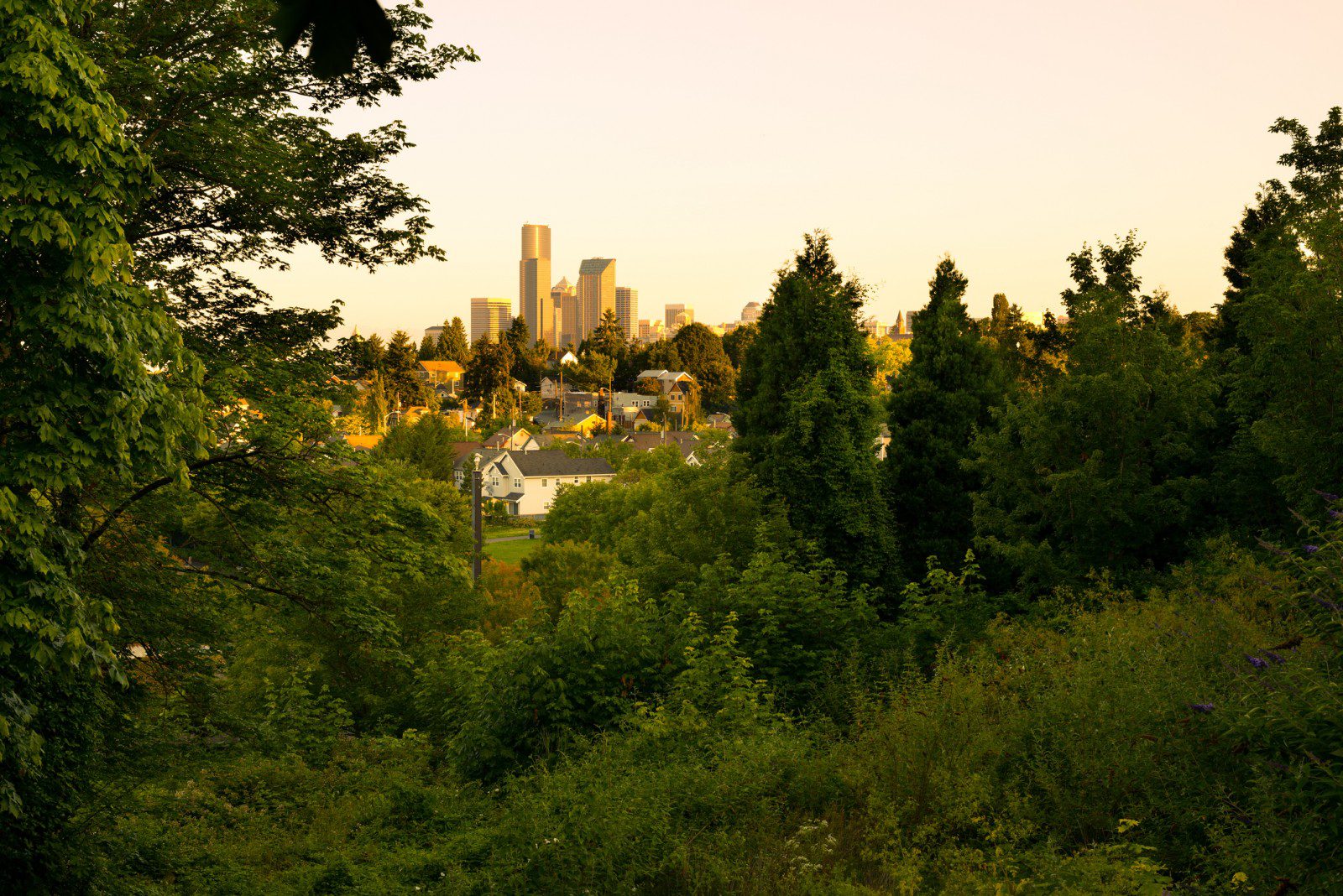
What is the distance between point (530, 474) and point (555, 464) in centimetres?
246

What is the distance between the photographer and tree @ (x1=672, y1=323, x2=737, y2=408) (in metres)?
131

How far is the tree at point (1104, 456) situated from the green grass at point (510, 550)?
46166 millimetres

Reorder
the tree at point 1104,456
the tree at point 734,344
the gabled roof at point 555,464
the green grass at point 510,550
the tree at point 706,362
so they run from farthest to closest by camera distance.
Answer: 1. the tree at point 734,344
2. the tree at point 706,362
3. the gabled roof at point 555,464
4. the green grass at point 510,550
5. the tree at point 1104,456

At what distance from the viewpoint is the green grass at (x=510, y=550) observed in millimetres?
64375

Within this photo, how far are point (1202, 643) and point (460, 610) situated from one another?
827 inches

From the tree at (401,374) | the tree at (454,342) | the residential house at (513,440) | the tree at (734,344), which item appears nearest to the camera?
the residential house at (513,440)

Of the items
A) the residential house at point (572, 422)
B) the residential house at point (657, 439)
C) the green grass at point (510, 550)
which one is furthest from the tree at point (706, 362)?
the green grass at point (510, 550)

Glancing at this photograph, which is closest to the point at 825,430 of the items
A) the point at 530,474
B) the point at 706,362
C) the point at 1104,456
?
the point at 1104,456

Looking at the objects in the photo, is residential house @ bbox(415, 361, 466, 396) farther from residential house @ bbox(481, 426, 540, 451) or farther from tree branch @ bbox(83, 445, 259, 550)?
tree branch @ bbox(83, 445, 259, 550)

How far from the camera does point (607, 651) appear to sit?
14.0 metres

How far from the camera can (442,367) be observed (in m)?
169

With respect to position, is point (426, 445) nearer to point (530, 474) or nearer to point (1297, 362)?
point (530, 474)

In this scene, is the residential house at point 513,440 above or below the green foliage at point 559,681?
above

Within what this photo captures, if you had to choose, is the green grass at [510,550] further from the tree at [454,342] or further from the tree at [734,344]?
the tree at [454,342]
